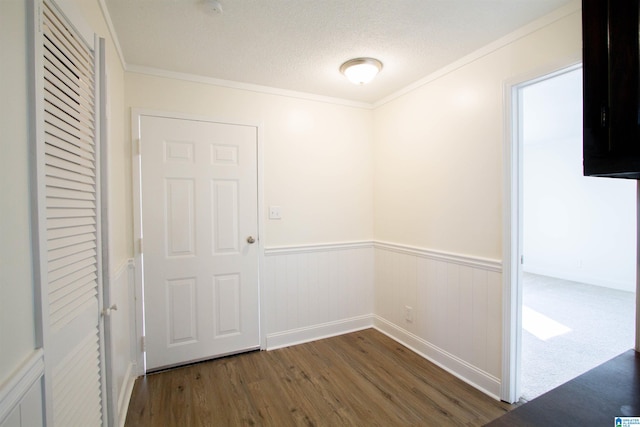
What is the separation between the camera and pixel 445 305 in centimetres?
236

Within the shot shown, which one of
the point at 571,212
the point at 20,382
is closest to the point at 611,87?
the point at 20,382

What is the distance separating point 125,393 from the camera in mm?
1918

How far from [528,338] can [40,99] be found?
3848 mm

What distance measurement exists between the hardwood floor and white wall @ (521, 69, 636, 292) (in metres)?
3.41

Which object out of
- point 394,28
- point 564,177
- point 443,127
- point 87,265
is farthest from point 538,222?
point 87,265

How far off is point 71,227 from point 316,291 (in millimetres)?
2205

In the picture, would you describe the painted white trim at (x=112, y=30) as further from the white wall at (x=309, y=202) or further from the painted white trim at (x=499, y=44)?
the painted white trim at (x=499, y=44)

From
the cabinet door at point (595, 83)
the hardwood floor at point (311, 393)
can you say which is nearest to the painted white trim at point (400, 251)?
the hardwood floor at point (311, 393)

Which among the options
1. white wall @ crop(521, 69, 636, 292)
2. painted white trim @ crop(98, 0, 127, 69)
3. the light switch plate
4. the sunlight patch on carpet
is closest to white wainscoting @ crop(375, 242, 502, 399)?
the light switch plate

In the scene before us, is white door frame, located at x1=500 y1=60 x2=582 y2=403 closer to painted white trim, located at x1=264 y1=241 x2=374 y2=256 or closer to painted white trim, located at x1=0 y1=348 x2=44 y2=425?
painted white trim, located at x1=264 y1=241 x2=374 y2=256

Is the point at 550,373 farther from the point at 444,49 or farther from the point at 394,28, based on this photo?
the point at 394,28

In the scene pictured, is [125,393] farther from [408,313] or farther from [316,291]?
[408,313]

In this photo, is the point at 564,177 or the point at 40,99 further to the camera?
the point at 564,177

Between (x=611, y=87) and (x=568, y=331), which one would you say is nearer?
(x=611, y=87)
